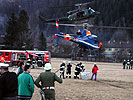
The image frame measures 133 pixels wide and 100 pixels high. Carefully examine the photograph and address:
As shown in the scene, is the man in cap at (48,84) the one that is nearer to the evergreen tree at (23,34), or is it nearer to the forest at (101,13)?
the evergreen tree at (23,34)

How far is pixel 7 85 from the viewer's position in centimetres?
547

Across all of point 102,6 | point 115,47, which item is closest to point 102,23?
point 102,6

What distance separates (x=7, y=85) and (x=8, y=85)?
0.02 meters

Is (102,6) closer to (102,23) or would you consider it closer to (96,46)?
(102,23)

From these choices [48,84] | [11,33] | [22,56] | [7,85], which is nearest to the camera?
[7,85]

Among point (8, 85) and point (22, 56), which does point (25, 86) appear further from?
point (22, 56)

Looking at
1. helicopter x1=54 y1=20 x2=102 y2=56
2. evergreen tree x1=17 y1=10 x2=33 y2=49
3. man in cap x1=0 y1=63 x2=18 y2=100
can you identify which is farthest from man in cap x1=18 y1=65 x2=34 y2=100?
evergreen tree x1=17 y1=10 x2=33 y2=49

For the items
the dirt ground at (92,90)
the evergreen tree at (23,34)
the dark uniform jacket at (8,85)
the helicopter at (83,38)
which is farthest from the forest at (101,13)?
the dark uniform jacket at (8,85)

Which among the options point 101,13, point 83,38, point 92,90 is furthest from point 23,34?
point 101,13

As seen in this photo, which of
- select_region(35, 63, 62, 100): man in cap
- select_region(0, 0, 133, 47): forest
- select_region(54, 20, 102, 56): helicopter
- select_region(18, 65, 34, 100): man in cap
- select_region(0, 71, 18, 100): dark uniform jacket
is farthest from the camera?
select_region(0, 0, 133, 47): forest

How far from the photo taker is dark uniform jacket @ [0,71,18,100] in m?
5.40

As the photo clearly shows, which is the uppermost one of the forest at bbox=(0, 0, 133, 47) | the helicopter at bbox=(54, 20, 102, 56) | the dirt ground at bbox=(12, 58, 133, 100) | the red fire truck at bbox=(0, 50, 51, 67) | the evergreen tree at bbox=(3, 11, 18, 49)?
the forest at bbox=(0, 0, 133, 47)

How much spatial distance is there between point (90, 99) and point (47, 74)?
428 centimetres

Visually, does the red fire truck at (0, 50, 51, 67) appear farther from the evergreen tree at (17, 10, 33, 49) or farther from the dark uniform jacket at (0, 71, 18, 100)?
the evergreen tree at (17, 10, 33, 49)
